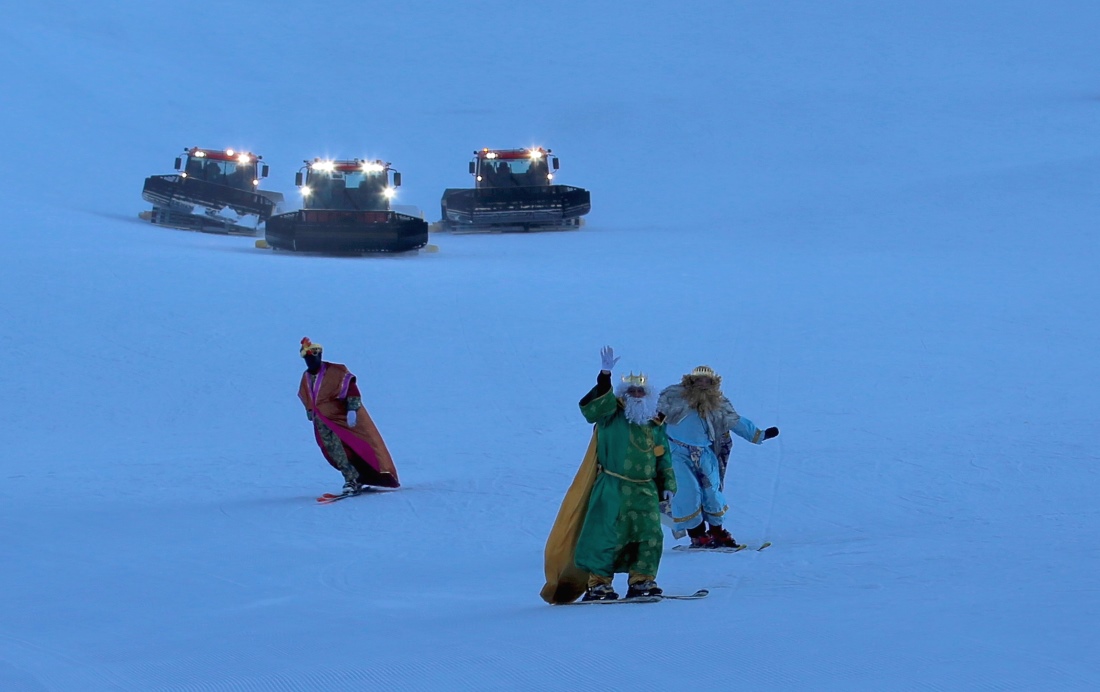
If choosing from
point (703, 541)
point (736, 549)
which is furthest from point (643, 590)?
point (703, 541)

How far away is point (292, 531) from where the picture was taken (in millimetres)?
8430

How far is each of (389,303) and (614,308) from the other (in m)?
2.54

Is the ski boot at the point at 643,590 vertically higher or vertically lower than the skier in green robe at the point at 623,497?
lower

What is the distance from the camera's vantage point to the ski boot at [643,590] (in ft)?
20.1

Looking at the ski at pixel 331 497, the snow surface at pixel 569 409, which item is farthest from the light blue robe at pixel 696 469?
the ski at pixel 331 497

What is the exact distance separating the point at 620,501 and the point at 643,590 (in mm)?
381

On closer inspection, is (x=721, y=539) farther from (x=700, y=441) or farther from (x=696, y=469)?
(x=700, y=441)

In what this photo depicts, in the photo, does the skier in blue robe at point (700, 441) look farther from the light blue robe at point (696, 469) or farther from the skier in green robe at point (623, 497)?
the skier in green robe at point (623, 497)

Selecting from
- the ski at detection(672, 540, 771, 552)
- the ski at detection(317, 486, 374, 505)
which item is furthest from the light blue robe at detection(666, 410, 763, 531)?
the ski at detection(317, 486, 374, 505)

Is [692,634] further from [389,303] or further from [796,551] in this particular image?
[389,303]

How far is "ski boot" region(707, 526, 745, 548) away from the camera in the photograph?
309 inches

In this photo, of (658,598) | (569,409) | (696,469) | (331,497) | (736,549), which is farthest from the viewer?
(569,409)

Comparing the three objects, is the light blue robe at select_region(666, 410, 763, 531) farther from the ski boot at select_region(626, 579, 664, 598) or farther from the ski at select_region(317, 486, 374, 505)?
the ski at select_region(317, 486, 374, 505)

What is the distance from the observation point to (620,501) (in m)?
6.14
